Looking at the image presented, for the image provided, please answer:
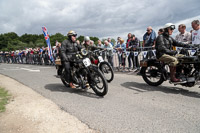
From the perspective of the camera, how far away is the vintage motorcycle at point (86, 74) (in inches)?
184

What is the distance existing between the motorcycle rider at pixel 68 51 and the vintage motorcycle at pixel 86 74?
146 millimetres

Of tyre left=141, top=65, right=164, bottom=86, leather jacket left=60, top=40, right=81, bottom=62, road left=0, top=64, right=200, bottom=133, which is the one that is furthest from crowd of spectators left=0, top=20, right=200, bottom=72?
road left=0, top=64, right=200, bottom=133

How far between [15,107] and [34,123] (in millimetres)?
1333

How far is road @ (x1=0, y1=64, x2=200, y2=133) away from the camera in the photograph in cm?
286

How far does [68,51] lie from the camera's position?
18.1ft

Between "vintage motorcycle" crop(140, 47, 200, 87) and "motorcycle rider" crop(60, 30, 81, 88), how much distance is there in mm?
2551

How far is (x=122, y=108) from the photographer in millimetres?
3758

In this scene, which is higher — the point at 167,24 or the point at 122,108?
the point at 167,24

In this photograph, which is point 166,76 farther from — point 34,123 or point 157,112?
point 34,123

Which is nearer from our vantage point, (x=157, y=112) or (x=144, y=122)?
(x=144, y=122)

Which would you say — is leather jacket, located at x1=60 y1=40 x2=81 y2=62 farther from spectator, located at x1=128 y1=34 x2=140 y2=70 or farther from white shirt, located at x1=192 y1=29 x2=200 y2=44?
white shirt, located at x1=192 y1=29 x2=200 y2=44

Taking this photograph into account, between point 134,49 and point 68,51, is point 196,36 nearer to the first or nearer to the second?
point 134,49

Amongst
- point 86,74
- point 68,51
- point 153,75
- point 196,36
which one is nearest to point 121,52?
point 196,36

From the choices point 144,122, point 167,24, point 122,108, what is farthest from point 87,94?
point 167,24
